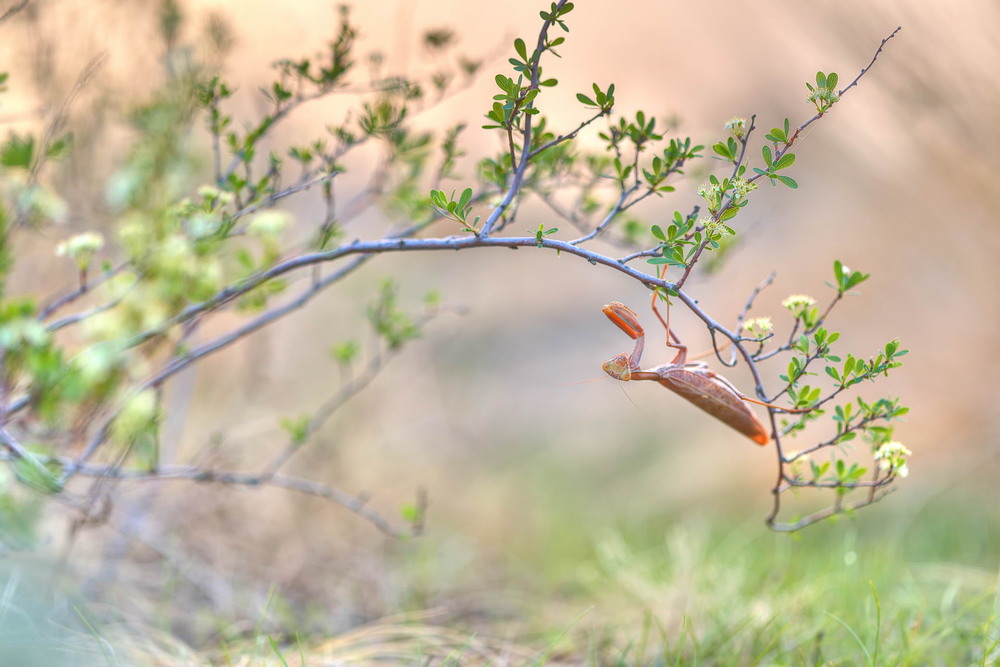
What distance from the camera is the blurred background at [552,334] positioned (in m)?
2.81

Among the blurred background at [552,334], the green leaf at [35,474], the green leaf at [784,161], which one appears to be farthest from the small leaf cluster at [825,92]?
the green leaf at [35,474]

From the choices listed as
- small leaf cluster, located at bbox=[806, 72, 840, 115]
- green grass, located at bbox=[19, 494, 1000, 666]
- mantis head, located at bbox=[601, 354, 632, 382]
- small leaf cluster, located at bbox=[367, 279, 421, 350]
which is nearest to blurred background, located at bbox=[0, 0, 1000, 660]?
green grass, located at bbox=[19, 494, 1000, 666]

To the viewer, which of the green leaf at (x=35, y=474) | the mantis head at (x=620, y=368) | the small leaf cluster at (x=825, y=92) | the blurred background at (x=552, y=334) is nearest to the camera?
the small leaf cluster at (x=825, y=92)

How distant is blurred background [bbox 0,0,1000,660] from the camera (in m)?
2.81

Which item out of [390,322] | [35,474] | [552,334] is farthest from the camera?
[552,334]

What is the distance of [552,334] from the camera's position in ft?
19.8

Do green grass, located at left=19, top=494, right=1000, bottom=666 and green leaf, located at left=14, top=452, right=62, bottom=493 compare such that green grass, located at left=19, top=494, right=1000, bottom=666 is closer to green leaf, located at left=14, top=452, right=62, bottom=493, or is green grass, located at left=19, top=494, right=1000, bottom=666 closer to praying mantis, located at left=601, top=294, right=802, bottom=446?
praying mantis, located at left=601, top=294, right=802, bottom=446

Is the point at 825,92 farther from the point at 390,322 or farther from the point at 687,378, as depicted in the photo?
the point at 390,322

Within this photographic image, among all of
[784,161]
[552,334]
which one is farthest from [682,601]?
[552,334]

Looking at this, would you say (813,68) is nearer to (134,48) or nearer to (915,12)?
(915,12)

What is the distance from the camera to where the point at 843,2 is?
155 inches

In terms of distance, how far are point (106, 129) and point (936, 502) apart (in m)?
4.01

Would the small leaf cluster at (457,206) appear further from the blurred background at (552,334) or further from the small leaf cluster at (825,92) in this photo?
the blurred background at (552,334)

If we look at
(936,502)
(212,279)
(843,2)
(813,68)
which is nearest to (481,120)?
(813,68)
